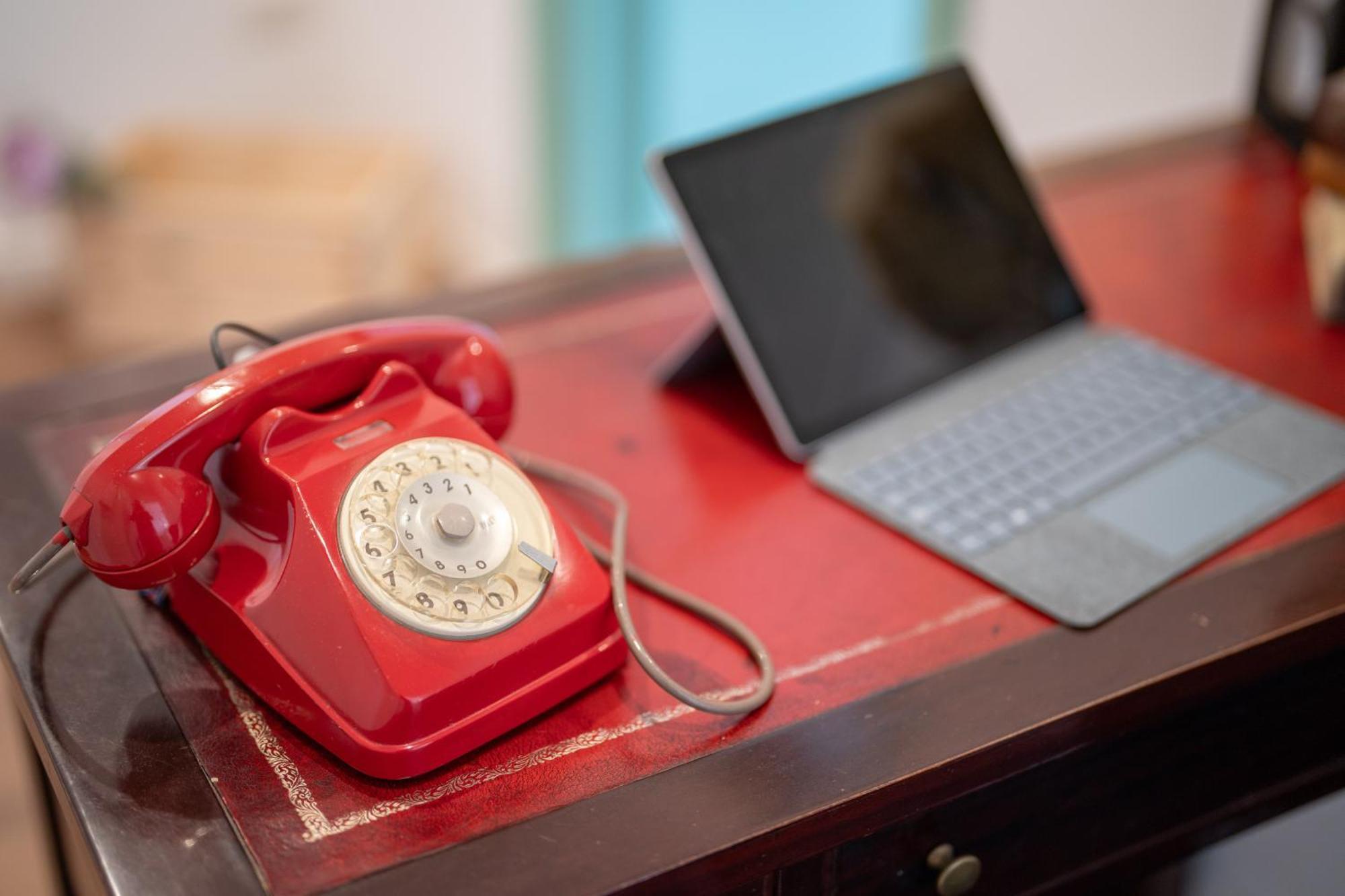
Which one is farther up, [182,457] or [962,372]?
[182,457]

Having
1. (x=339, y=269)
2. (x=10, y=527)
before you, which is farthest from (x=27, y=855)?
(x=339, y=269)

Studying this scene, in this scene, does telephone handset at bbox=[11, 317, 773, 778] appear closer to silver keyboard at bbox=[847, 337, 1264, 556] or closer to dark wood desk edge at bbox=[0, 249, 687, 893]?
dark wood desk edge at bbox=[0, 249, 687, 893]

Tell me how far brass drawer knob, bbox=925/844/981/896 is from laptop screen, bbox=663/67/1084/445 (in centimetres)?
28

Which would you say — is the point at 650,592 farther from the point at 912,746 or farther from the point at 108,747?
the point at 108,747

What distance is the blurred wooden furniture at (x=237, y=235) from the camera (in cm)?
233

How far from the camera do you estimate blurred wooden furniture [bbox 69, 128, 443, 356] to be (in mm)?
2326

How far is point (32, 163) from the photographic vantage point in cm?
249

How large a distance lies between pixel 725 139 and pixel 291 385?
36 cm

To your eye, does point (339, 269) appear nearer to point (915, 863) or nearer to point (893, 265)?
point (893, 265)

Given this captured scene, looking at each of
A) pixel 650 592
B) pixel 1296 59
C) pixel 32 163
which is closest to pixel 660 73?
pixel 32 163

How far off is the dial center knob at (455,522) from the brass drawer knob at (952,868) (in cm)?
29

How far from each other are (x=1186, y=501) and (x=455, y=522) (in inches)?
18.1

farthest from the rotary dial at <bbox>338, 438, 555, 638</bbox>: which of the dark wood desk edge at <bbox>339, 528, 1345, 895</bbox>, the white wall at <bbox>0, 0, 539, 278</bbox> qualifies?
the white wall at <bbox>0, 0, 539, 278</bbox>

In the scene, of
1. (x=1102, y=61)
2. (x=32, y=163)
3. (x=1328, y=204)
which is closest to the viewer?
(x=1328, y=204)
